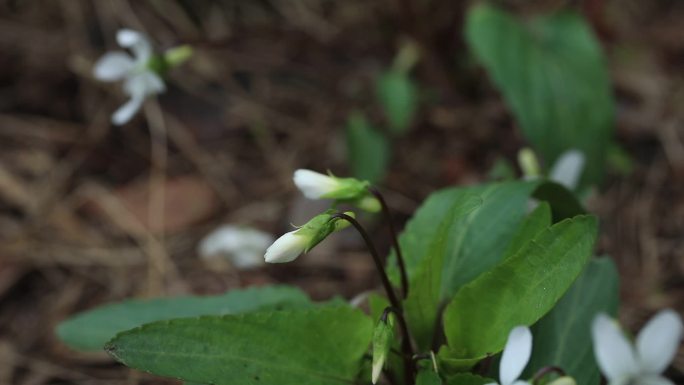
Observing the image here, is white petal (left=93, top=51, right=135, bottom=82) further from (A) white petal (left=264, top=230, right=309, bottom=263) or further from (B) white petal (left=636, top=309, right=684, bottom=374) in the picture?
(B) white petal (left=636, top=309, right=684, bottom=374)

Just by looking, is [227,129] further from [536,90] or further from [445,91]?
[536,90]

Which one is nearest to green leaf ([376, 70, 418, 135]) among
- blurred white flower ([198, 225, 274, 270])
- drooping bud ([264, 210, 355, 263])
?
blurred white flower ([198, 225, 274, 270])

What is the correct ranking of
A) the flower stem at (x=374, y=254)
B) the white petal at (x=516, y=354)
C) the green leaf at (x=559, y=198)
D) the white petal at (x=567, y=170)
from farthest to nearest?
1. the white petal at (x=567, y=170)
2. the green leaf at (x=559, y=198)
3. the flower stem at (x=374, y=254)
4. the white petal at (x=516, y=354)

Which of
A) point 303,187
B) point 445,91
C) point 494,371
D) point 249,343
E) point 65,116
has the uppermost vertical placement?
point 65,116

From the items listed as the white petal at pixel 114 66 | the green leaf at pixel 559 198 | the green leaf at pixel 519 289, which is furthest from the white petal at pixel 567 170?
the white petal at pixel 114 66

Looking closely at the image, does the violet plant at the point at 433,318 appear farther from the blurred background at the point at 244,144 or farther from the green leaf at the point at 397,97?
the green leaf at the point at 397,97

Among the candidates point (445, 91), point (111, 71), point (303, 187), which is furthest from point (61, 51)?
point (303, 187)

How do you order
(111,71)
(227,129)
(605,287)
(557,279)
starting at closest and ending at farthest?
(557,279)
(605,287)
(111,71)
(227,129)
